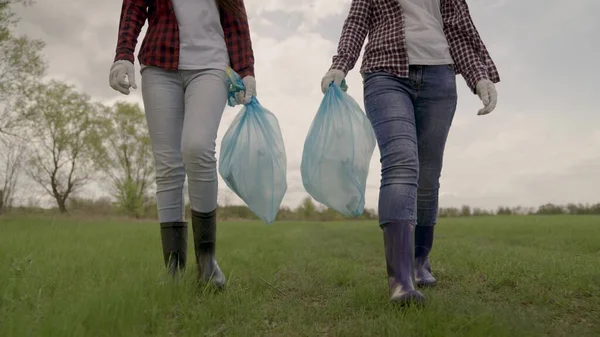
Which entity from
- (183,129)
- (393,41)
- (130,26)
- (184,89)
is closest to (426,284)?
(393,41)

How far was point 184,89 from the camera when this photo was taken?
9.86 ft

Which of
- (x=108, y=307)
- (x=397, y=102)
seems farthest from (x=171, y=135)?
(x=397, y=102)

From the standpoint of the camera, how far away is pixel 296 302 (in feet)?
10.1

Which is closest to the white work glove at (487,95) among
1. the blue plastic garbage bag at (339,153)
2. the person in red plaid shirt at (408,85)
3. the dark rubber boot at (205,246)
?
the person in red plaid shirt at (408,85)

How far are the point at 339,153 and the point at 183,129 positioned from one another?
95 centimetres

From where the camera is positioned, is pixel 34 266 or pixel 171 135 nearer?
pixel 171 135

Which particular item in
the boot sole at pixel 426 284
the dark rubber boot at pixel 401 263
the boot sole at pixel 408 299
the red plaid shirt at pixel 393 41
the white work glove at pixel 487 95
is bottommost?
the boot sole at pixel 426 284

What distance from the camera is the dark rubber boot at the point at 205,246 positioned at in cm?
298

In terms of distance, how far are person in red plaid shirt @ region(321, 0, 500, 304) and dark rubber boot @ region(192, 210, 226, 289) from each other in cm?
107

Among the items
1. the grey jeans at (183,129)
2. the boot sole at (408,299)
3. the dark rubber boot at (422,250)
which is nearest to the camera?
the boot sole at (408,299)

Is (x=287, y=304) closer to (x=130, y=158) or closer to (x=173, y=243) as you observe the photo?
(x=173, y=243)

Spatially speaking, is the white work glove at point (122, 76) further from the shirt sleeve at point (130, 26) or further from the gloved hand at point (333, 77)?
the gloved hand at point (333, 77)

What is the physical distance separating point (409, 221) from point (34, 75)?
18.5 metres

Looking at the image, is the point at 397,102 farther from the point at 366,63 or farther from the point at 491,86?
the point at 491,86
